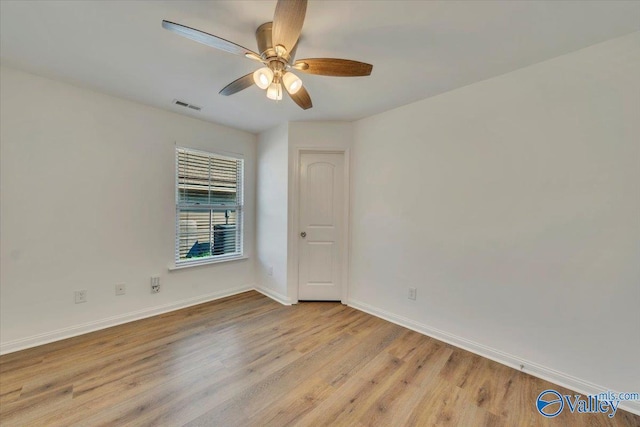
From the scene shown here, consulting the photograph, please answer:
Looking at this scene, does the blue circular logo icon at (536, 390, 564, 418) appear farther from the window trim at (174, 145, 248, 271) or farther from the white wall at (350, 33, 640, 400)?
the window trim at (174, 145, 248, 271)

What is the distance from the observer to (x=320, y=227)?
128 inches

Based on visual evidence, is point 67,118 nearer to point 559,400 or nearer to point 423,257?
point 423,257

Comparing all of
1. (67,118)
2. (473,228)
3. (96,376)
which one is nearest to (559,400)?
(473,228)

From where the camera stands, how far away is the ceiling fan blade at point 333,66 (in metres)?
1.50

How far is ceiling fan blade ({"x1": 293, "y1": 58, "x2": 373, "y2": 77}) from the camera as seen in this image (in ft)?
4.92

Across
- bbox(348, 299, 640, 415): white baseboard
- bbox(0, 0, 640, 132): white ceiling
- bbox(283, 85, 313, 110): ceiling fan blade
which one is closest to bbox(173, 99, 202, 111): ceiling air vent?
bbox(0, 0, 640, 132): white ceiling

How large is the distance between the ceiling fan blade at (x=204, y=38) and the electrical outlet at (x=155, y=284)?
2.57m

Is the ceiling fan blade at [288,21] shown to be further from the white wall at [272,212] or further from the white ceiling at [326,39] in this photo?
the white wall at [272,212]

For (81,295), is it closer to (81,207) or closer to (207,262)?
(81,207)

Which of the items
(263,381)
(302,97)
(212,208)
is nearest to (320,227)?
(212,208)

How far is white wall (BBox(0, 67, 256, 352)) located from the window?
146 mm

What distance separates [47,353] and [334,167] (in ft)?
10.7

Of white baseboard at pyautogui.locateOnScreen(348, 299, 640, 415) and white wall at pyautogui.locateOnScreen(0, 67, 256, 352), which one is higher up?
white wall at pyautogui.locateOnScreen(0, 67, 256, 352)

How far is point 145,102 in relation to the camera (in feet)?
8.74
